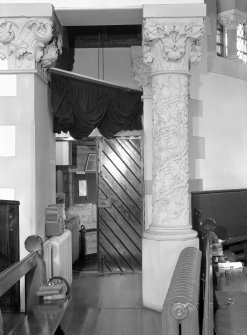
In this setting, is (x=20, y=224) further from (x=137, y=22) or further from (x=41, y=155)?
(x=137, y=22)

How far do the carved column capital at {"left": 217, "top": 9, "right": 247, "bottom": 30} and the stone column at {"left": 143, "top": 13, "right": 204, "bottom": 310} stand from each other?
3.13m

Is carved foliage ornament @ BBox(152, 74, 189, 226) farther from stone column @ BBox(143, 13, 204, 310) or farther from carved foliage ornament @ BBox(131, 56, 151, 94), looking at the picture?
carved foliage ornament @ BBox(131, 56, 151, 94)

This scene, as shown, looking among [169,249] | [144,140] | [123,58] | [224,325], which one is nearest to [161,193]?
[169,249]

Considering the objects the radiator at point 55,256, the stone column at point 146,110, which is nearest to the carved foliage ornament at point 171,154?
the radiator at point 55,256

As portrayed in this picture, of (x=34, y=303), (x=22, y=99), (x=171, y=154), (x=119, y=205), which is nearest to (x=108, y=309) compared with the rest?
(x=34, y=303)

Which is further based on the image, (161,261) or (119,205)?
(119,205)

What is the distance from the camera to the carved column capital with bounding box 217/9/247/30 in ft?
27.3

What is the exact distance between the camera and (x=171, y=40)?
542 cm

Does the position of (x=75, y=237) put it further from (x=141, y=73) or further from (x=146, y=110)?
(x=141, y=73)

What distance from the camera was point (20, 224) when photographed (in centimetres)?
534

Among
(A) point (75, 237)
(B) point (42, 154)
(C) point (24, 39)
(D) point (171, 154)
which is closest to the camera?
(C) point (24, 39)

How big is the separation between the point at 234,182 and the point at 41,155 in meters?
3.37

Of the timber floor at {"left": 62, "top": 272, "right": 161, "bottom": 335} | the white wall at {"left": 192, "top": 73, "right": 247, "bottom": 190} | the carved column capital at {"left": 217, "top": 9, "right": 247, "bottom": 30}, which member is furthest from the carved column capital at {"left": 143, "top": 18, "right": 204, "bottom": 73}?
the carved column capital at {"left": 217, "top": 9, "right": 247, "bottom": 30}

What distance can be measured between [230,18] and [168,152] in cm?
386
